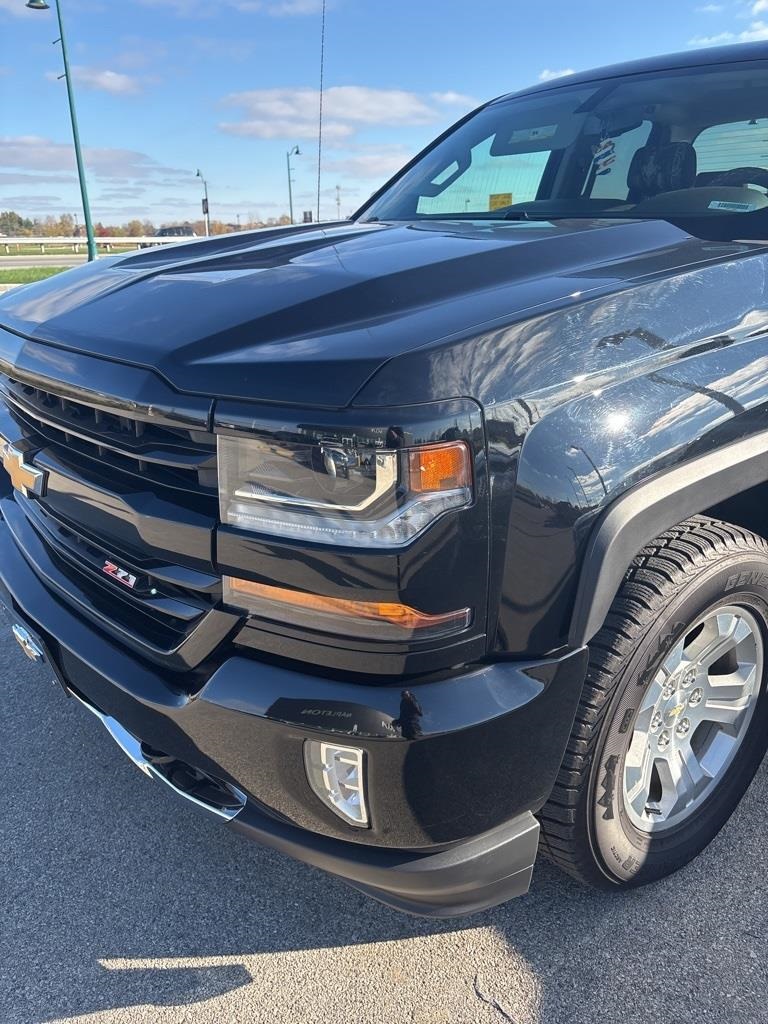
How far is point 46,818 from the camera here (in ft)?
7.93

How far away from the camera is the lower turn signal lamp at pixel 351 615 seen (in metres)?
1.44

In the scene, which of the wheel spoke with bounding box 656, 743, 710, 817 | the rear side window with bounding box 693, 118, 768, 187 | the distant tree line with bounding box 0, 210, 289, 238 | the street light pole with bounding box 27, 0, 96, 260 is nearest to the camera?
the wheel spoke with bounding box 656, 743, 710, 817

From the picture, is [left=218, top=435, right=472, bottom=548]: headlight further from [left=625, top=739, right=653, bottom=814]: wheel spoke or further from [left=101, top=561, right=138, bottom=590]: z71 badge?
[left=625, top=739, right=653, bottom=814]: wheel spoke

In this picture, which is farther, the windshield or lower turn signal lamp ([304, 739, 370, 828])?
the windshield

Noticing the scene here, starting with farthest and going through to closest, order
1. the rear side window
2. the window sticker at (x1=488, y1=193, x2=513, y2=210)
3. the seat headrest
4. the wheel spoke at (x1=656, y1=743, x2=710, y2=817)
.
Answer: the window sticker at (x1=488, y1=193, x2=513, y2=210) < the seat headrest < the rear side window < the wheel spoke at (x1=656, y1=743, x2=710, y2=817)

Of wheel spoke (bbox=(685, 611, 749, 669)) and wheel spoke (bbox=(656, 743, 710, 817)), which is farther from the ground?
wheel spoke (bbox=(685, 611, 749, 669))

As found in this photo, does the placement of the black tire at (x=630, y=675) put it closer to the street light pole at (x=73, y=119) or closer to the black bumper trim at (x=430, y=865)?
the black bumper trim at (x=430, y=865)

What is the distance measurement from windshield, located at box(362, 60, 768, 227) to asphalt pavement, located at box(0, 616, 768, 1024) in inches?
78.0

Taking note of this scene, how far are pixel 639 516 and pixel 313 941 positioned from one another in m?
1.34

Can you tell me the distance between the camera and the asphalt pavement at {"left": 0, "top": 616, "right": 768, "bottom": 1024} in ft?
5.98

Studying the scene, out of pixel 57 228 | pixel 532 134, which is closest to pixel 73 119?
pixel 532 134

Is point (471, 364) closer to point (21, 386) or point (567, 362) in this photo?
point (567, 362)

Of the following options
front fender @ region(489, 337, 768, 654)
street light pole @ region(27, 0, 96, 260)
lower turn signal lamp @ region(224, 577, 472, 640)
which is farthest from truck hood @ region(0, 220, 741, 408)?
street light pole @ region(27, 0, 96, 260)

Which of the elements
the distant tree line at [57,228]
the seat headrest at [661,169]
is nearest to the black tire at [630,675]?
the seat headrest at [661,169]
